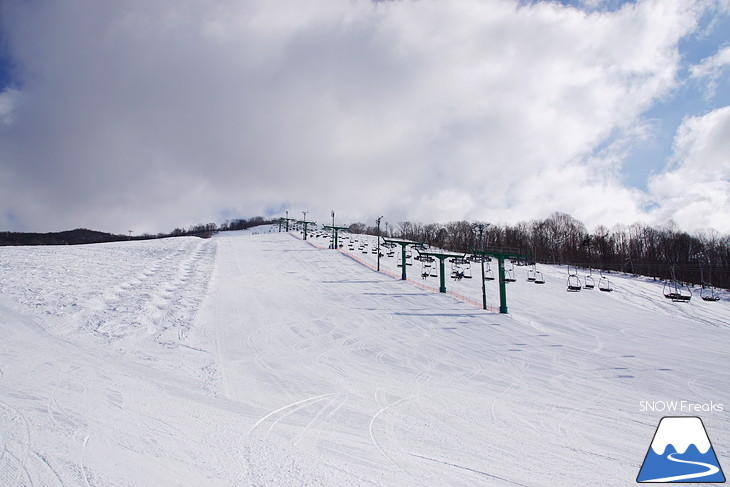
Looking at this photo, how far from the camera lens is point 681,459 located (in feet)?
18.9

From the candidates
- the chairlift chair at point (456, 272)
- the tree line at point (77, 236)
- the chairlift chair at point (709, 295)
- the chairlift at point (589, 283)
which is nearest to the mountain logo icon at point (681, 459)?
the chairlift chair at point (456, 272)

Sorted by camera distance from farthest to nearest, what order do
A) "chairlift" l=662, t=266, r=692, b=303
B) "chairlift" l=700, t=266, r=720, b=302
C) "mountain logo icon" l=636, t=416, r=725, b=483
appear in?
"chairlift" l=700, t=266, r=720, b=302, "chairlift" l=662, t=266, r=692, b=303, "mountain logo icon" l=636, t=416, r=725, b=483

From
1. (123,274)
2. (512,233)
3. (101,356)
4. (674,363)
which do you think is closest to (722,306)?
(674,363)

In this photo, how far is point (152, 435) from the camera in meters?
6.19

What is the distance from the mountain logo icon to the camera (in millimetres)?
5309

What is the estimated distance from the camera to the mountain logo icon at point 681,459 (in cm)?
531

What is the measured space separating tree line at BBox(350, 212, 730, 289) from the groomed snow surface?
52.8 m

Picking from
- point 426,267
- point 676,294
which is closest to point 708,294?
point 676,294

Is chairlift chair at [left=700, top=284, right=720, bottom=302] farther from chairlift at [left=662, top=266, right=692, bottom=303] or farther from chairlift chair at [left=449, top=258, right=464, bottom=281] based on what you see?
chairlift chair at [left=449, top=258, right=464, bottom=281]

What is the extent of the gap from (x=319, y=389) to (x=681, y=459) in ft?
23.6

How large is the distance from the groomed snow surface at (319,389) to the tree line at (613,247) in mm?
52788

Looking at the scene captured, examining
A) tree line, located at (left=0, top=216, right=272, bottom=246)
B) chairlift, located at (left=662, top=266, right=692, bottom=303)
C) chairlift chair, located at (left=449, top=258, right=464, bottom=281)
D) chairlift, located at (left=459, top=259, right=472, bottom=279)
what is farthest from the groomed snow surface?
tree line, located at (left=0, top=216, right=272, bottom=246)

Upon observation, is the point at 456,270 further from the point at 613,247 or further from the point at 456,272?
the point at 613,247

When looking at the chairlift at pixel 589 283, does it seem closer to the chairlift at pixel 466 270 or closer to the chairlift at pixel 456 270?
the chairlift at pixel 466 270
